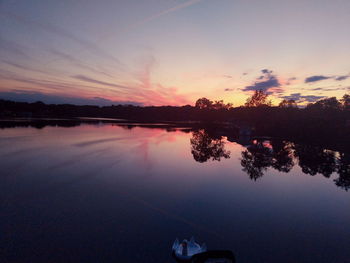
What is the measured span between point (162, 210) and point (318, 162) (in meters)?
30.4

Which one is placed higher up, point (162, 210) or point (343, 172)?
point (343, 172)

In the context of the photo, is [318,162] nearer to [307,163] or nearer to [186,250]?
[307,163]

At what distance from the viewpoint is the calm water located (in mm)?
10500

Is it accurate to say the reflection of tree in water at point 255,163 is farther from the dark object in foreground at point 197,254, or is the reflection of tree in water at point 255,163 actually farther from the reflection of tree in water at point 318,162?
the dark object in foreground at point 197,254

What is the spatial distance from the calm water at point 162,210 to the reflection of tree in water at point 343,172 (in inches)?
5.6

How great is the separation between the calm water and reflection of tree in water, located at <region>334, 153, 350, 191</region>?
0.14 meters

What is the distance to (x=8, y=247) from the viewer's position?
10078 mm

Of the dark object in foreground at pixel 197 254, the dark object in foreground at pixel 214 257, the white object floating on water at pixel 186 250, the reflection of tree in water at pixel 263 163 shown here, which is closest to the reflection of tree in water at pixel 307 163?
the reflection of tree in water at pixel 263 163

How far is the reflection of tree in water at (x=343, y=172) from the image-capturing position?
22.3m

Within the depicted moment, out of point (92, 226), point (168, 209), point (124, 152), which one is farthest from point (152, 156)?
point (92, 226)

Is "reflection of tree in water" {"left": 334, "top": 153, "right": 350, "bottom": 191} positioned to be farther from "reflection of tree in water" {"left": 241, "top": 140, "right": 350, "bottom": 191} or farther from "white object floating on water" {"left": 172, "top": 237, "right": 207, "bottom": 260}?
"white object floating on water" {"left": 172, "top": 237, "right": 207, "bottom": 260}

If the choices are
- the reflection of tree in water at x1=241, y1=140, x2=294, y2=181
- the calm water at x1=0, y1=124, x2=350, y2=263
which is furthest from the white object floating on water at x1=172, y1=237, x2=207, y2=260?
the reflection of tree in water at x1=241, y1=140, x2=294, y2=181

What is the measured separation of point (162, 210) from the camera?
48.3 feet

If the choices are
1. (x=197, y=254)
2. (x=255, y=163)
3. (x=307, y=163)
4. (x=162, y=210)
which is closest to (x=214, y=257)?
(x=197, y=254)
